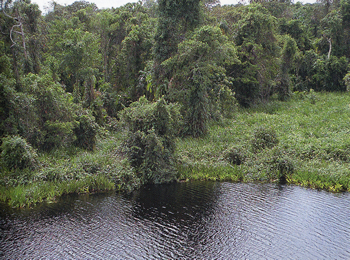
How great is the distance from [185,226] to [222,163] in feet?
22.6

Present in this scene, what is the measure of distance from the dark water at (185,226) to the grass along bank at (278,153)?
162 cm

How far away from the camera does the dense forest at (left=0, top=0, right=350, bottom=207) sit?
14188 millimetres

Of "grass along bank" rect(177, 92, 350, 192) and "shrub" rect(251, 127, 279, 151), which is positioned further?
"shrub" rect(251, 127, 279, 151)

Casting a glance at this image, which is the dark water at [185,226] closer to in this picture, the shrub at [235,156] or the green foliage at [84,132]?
the shrub at [235,156]

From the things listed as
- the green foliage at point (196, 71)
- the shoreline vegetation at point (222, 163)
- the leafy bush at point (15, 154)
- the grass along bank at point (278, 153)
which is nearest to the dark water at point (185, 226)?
the shoreline vegetation at point (222, 163)

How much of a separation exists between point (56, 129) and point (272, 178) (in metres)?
11.3

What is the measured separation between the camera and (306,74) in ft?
117

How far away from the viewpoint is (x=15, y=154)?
40.9 feet

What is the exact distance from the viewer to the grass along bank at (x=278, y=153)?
Answer: 47.5 ft

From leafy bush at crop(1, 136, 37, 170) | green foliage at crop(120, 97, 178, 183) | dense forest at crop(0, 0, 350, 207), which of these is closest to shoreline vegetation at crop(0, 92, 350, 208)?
dense forest at crop(0, 0, 350, 207)

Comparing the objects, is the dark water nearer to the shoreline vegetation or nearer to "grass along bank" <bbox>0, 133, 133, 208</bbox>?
"grass along bank" <bbox>0, 133, 133, 208</bbox>

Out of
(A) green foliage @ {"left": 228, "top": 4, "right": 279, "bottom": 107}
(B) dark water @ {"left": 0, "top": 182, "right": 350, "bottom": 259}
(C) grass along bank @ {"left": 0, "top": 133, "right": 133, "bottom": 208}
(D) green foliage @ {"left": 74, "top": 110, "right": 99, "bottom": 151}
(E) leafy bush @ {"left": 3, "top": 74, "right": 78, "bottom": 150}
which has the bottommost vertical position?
(B) dark water @ {"left": 0, "top": 182, "right": 350, "bottom": 259}

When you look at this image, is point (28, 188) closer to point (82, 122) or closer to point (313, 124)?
point (82, 122)

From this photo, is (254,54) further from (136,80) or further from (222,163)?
(222,163)
